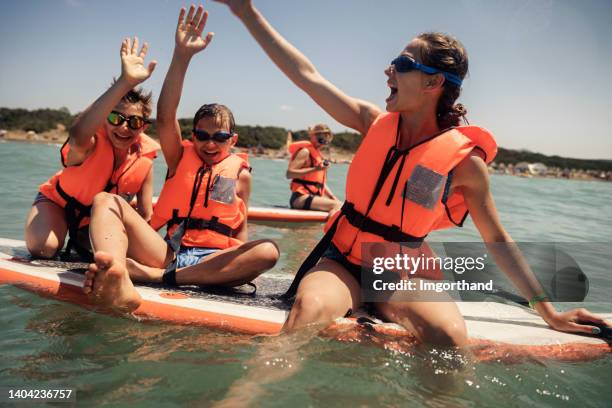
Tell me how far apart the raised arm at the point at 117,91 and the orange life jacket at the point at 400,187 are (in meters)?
1.27

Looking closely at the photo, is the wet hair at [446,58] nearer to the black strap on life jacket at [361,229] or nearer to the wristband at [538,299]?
the black strap on life jacket at [361,229]

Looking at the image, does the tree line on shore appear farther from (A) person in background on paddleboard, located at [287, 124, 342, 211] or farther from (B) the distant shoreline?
(A) person in background on paddleboard, located at [287, 124, 342, 211]

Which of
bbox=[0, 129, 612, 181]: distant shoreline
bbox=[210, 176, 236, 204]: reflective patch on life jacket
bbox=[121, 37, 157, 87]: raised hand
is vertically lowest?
bbox=[210, 176, 236, 204]: reflective patch on life jacket

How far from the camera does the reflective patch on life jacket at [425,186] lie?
86.3 inches

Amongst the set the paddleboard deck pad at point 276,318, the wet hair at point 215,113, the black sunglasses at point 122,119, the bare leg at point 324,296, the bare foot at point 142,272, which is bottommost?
the paddleboard deck pad at point 276,318

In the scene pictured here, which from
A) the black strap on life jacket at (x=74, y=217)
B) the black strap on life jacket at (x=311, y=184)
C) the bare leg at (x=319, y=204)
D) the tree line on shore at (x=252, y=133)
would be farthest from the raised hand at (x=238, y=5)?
the tree line on shore at (x=252, y=133)

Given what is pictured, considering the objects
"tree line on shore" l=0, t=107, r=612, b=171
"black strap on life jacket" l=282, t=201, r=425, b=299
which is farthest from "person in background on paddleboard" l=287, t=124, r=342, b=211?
"tree line on shore" l=0, t=107, r=612, b=171

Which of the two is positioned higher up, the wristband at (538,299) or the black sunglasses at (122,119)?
the black sunglasses at (122,119)

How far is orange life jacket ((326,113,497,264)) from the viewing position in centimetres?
221

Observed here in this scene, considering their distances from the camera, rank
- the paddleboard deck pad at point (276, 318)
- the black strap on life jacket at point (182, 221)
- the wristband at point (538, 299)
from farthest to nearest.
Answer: the black strap on life jacket at point (182, 221) → the wristband at point (538, 299) → the paddleboard deck pad at point (276, 318)

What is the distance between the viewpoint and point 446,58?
213 cm

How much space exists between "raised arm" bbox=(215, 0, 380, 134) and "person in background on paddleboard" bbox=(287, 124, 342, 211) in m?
5.07

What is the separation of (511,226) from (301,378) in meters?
7.95

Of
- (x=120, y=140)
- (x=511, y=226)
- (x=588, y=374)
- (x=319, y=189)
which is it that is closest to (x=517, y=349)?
(x=588, y=374)
